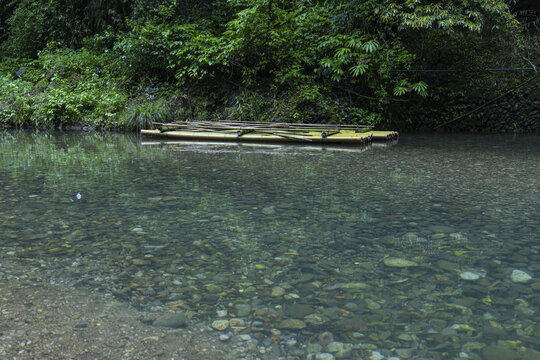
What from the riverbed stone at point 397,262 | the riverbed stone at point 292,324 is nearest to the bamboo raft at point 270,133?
the riverbed stone at point 397,262

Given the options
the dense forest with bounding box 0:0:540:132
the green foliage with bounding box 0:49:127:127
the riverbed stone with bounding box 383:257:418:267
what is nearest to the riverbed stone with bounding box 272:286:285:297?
the riverbed stone with bounding box 383:257:418:267

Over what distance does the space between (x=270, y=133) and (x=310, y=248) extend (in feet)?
20.6

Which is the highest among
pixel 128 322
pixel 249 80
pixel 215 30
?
pixel 215 30

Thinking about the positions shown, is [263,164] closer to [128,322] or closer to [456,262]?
[456,262]

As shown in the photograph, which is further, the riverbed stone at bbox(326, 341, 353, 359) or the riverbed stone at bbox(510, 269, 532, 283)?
the riverbed stone at bbox(510, 269, 532, 283)

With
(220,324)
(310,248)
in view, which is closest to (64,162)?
(310,248)

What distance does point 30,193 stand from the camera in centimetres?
383

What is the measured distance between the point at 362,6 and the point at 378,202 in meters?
9.00

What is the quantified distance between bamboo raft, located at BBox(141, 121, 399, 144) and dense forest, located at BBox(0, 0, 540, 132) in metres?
1.91

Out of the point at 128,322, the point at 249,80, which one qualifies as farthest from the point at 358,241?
the point at 249,80

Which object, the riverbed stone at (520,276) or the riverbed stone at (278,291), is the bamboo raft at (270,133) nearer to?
the riverbed stone at (520,276)

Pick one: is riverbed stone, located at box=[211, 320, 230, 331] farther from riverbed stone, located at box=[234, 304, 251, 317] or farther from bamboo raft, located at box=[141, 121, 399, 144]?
bamboo raft, located at box=[141, 121, 399, 144]

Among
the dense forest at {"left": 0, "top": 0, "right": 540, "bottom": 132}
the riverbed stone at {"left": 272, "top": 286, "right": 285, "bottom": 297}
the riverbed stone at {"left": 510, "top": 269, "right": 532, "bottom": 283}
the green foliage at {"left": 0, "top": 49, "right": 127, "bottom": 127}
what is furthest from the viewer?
the green foliage at {"left": 0, "top": 49, "right": 127, "bottom": 127}

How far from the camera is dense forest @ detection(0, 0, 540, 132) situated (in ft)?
36.7
